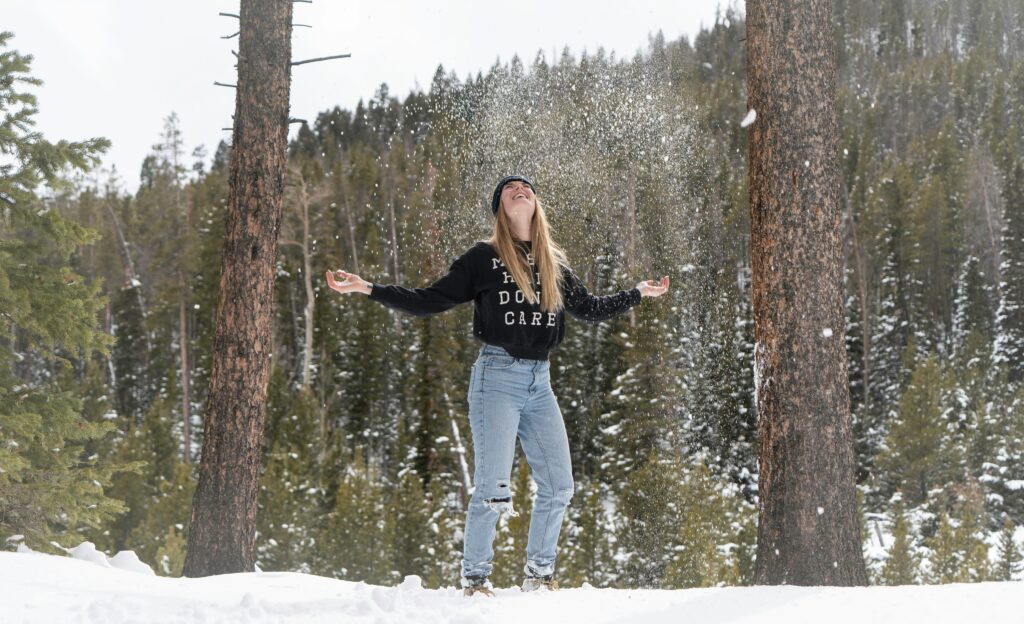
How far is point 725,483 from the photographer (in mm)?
28188

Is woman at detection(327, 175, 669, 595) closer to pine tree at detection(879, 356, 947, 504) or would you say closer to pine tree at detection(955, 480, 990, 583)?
pine tree at detection(955, 480, 990, 583)

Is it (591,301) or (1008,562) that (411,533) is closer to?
(1008,562)

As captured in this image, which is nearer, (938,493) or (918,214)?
(938,493)

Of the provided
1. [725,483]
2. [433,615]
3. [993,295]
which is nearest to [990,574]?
[725,483]

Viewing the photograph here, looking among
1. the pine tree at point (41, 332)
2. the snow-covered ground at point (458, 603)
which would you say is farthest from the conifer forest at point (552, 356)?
the snow-covered ground at point (458, 603)

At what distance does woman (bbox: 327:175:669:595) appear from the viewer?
4.04 meters

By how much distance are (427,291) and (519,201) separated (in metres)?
0.65

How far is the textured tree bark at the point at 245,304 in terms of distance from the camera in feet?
18.8

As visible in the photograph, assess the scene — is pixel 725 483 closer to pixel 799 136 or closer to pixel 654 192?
pixel 654 192

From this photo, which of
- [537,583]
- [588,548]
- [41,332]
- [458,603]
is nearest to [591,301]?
[537,583]

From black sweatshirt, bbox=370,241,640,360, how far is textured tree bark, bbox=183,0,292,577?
2.11 m

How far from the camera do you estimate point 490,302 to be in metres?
4.09

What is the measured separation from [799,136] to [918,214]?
52.6 m

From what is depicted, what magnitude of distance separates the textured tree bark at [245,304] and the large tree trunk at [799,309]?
3.20 metres
